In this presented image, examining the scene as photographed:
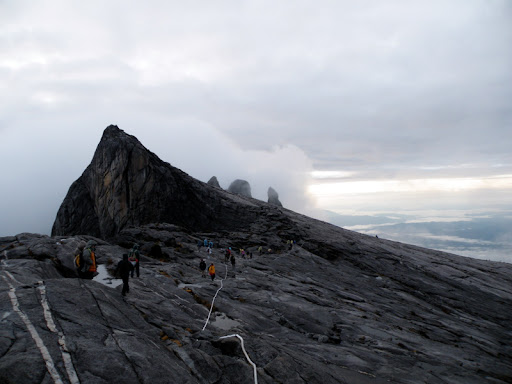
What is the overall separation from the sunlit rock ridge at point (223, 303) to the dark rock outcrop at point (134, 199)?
1.07 feet

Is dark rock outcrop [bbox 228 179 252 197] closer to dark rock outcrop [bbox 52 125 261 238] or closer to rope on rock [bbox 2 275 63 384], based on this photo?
dark rock outcrop [bbox 52 125 261 238]

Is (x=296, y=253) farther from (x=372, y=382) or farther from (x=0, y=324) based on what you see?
(x=0, y=324)

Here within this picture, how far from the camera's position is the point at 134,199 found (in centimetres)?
6266

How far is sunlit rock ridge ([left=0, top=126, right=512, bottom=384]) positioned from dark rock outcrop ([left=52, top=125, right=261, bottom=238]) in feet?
1.07

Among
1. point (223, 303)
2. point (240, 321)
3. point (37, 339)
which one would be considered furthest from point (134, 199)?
point (37, 339)

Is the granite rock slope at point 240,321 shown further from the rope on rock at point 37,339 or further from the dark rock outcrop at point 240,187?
the dark rock outcrop at point 240,187

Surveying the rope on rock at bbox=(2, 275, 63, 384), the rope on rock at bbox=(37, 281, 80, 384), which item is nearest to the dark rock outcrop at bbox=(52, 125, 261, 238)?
the rope on rock at bbox=(37, 281, 80, 384)

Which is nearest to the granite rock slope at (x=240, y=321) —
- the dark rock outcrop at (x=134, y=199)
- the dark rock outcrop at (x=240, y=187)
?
the dark rock outcrop at (x=134, y=199)

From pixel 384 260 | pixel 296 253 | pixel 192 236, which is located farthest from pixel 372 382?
pixel 384 260

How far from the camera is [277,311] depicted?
25.7 m

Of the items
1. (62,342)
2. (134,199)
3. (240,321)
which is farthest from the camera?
(134,199)

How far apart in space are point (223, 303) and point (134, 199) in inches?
1829

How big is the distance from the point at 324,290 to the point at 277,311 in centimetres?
1501

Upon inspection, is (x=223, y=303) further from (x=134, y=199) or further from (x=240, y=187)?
(x=240, y=187)
